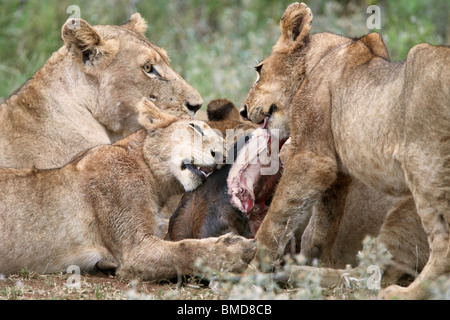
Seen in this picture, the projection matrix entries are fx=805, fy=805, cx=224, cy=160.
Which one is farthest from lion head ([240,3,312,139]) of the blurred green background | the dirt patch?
the blurred green background

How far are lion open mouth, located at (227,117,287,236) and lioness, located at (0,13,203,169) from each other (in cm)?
69

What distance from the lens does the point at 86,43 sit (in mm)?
5535

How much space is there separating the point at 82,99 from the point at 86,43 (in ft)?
1.28

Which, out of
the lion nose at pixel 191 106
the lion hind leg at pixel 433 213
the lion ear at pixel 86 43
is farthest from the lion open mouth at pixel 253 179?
the lion hind leg at pixel 433 213

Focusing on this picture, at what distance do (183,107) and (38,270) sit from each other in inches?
65.9

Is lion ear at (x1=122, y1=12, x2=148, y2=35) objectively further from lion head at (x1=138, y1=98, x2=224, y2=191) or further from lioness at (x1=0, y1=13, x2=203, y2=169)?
lion head at (x1=138, y1=98, x2=224, y2=191)

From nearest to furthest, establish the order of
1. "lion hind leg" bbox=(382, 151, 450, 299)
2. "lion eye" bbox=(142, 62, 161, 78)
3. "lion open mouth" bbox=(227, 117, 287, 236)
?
"lion hind leg" bbox=(382, 151, 450, 299) < "lion open mouth" bbox=(227, 117, 287, 236) < "lion eye" bbox=(142, 62, 161, 78)

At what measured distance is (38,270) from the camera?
470cm

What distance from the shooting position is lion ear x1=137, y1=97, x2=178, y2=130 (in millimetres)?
5125
